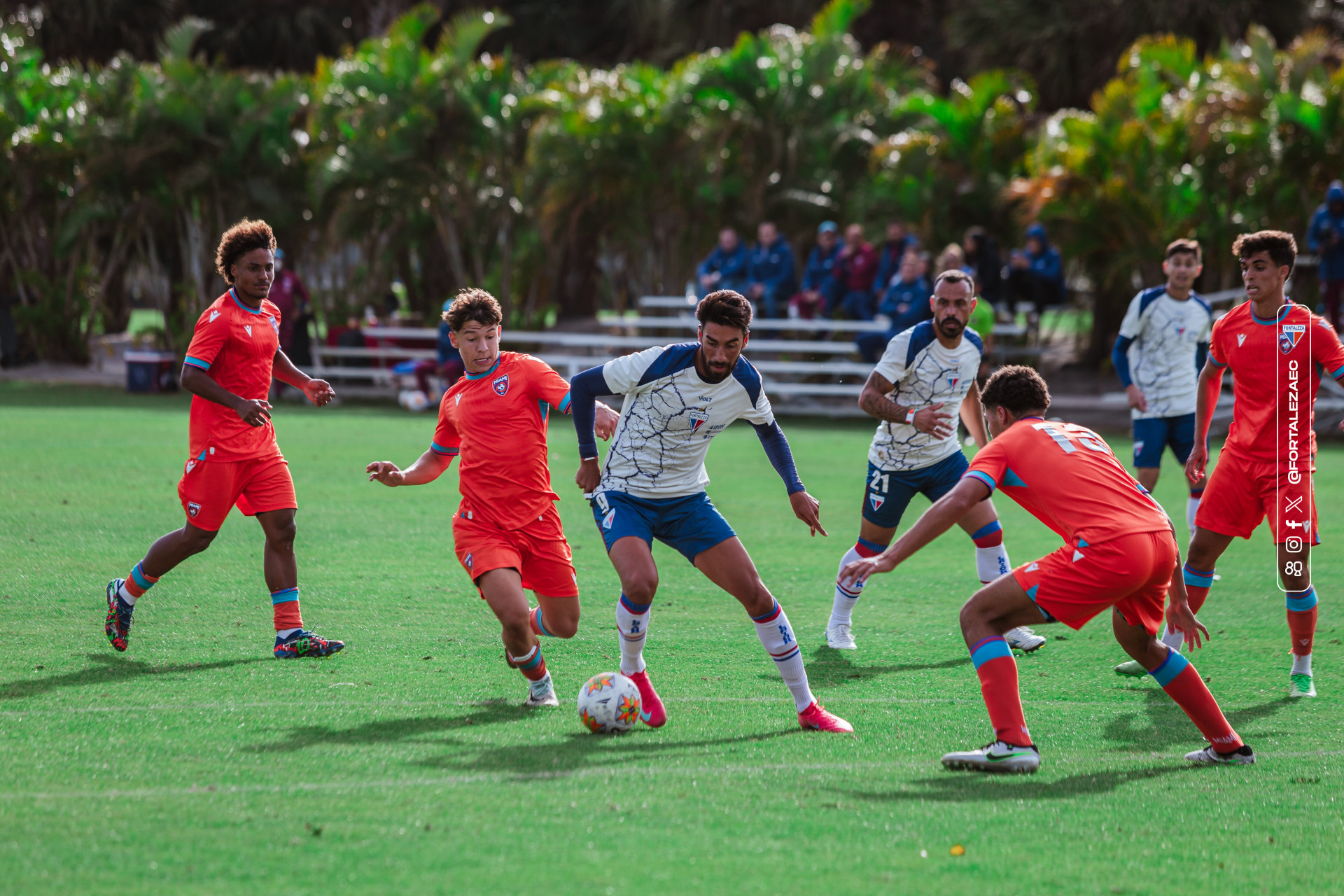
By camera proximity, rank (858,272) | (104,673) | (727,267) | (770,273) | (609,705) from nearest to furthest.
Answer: (609,705) < (104,673) < (858,272) < (770,273) < (727,267)

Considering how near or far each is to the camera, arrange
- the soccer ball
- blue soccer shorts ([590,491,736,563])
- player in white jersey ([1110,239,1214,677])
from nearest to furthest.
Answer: the soccer ball → blue soccer shorts ([590,491,736,563]) → player in white jersey ([1110,239,1214,677])

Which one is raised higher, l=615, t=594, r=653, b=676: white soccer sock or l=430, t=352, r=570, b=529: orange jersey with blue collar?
l=430, t=352, r=570, b=529: orange jersey with blue collar

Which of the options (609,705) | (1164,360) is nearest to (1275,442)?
(1164,360)

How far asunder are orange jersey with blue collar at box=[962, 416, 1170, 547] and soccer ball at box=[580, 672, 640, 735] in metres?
1.69

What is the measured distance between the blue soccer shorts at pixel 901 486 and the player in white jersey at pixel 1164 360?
2.45 m

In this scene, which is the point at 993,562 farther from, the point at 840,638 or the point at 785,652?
the point at 785,652

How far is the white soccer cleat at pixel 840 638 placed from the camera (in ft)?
24.3

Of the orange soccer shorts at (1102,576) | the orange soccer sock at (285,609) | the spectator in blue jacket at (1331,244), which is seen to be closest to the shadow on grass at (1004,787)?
the orange soccer shorts at (1102,576)

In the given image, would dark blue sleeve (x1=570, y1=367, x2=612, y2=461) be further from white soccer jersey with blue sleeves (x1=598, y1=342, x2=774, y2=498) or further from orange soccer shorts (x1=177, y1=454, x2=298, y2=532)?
orange soccer shorts (x1=177, y1=454, x2=298, y2=532)

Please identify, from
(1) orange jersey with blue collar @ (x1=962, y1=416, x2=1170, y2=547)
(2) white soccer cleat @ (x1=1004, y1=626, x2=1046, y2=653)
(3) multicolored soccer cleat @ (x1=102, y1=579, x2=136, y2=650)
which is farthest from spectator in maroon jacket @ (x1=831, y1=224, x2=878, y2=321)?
(1) orange jersey with blue collar @ (x1=962, y1=416, x2=1170, y2=547)

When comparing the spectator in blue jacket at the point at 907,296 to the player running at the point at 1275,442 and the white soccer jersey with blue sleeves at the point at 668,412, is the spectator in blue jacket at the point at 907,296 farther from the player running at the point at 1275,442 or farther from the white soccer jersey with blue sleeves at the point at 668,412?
the white soccer jersey with blue sleeves at the point at 668,412

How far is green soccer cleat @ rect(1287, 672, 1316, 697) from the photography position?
21.3 ft

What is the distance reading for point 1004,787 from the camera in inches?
195

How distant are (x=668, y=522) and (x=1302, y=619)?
3192 millimetres
